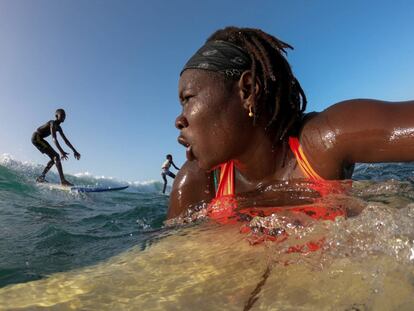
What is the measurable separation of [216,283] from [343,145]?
1121 mm

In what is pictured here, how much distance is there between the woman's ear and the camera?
245 cm

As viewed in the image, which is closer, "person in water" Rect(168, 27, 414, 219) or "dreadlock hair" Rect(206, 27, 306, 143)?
"person in water" Rect(168, 27, 414, 219)

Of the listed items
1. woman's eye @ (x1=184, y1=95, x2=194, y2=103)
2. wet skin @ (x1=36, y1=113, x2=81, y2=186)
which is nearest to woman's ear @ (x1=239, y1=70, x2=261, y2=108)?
woman's eye @ (x1=184, y1=95, x2=194, y2=103)

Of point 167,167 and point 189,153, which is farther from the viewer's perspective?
point 167,167

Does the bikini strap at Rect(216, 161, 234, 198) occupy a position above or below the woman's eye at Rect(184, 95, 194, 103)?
below

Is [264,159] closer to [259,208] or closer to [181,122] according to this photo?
[259,208]

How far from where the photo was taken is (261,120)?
253 cm

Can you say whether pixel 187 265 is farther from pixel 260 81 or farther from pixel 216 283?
pixel 260 81

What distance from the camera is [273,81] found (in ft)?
8.21

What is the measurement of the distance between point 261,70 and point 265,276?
1.47 meters

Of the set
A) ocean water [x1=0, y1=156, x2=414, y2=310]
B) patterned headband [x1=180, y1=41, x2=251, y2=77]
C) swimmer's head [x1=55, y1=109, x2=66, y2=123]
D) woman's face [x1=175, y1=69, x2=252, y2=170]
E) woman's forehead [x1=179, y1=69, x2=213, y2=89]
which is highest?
swimmer's head [x1=55, y1=109, x2=66, y2=123]

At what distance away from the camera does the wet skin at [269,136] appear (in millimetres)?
1999

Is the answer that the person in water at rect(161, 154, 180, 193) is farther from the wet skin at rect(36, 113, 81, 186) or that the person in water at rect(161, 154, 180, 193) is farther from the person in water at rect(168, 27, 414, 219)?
the person in water at rect(168, 27, 414, 219)

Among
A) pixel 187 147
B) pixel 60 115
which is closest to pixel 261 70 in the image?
pixel 187 147
